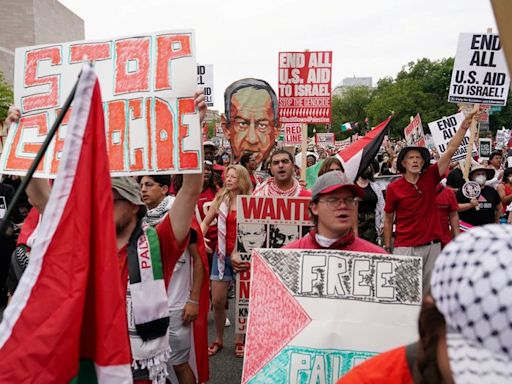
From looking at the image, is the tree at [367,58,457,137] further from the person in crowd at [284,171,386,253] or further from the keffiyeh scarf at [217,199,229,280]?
the person in crowd at [284,171,386,253]

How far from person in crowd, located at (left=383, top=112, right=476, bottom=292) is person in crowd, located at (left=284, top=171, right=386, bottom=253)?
2.88 meters

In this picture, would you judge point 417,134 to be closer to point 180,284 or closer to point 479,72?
point 479,72

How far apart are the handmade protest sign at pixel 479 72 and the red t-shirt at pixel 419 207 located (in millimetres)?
2246

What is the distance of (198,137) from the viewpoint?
103 inches

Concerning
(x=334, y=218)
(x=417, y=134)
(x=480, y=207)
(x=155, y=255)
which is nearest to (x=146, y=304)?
(x=155, y=255)

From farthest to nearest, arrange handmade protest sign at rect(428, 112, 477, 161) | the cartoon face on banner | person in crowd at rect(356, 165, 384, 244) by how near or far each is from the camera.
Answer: handmade protest sign at rect(428, 112, 477, 161) → person in crowd at rect(356, 165, 384, 244) → the cartoon face on banner

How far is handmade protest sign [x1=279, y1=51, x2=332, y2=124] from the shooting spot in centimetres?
696

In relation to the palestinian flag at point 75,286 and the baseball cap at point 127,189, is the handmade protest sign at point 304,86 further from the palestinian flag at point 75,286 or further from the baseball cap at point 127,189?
the palestinian flag at point 75,286

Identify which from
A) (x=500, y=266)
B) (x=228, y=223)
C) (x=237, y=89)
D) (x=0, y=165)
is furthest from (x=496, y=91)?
(x=500, y=266)

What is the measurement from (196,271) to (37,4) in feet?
161

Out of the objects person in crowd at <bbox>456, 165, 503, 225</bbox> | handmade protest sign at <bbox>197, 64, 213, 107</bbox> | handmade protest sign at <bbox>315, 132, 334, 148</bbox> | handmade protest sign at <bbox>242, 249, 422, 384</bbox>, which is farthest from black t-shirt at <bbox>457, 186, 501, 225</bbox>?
handmade protest sign at <bbox>315, 132, 334, 148</bbox>

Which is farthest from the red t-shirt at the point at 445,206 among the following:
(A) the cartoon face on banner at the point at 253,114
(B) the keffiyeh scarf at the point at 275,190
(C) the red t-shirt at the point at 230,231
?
(C) the red t-shirt at the point at 230,231

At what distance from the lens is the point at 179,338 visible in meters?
3.54

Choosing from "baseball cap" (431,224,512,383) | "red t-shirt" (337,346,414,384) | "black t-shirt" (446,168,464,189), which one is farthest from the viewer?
"black t-shirt" (446,168,464,189)
